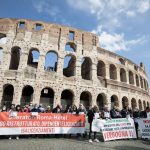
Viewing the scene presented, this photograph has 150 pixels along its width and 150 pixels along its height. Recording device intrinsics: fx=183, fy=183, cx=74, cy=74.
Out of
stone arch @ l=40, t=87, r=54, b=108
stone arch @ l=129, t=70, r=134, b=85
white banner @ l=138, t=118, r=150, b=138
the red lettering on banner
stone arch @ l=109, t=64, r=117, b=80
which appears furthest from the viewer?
stone arch @ l=129, t=70, r=134, b=85

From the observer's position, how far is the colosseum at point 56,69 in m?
20.3

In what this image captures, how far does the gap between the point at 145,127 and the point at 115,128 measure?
5.81ft

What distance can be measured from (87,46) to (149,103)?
57.1 feet

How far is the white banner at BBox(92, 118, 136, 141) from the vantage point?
8977 mm

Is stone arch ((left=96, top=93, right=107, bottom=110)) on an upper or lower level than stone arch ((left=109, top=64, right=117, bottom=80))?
lower

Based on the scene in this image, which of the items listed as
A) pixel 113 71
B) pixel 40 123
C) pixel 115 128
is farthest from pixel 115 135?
pixel 113 71

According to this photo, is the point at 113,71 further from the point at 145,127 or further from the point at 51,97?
the point at 145,127

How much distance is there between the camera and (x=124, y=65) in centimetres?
2862

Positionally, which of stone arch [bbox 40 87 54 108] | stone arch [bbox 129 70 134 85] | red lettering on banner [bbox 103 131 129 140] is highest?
stone arch [bbox 129 70 134 85]

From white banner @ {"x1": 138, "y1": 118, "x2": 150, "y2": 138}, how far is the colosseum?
40.6ft

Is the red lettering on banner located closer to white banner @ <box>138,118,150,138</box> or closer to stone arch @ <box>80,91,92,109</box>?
white banner @ <box>138,118,150,138</box>

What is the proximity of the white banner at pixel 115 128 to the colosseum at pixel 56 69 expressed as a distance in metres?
12.1

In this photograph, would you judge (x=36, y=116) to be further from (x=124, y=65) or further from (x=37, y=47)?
(x=124, y=65)

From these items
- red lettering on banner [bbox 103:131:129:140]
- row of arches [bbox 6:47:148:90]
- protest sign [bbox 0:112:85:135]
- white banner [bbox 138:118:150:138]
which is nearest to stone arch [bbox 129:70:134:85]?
row of arches [bbox 6:47:148:90]
